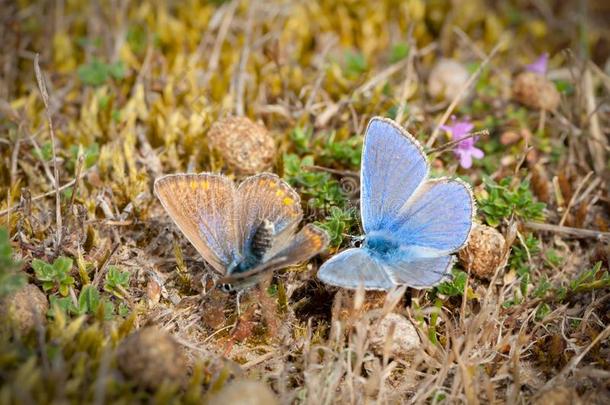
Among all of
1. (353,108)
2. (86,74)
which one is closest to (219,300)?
(353,108)

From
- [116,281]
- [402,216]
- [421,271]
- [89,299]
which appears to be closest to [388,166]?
[402,216]

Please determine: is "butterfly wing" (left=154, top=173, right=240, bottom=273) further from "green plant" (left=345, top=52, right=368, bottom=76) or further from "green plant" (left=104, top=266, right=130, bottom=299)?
"green plant" (left=345, top=52, right=368, bottom=76)

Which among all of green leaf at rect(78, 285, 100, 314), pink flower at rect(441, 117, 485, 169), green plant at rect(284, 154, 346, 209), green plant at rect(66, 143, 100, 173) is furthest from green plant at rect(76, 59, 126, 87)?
pink flower at rect(441, 117, 485, 169)

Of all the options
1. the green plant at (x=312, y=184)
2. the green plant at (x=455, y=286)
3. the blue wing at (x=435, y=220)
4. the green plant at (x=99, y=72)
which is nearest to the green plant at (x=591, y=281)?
the green plant at (x=455, y=286)

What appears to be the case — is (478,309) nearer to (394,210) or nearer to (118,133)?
Result: (394,210)

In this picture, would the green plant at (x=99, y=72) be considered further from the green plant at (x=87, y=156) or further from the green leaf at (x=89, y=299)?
the green leaf at (x=89, y=299)

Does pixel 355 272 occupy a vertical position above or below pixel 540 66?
below

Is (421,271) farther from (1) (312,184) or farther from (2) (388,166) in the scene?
(1) (312,184)
